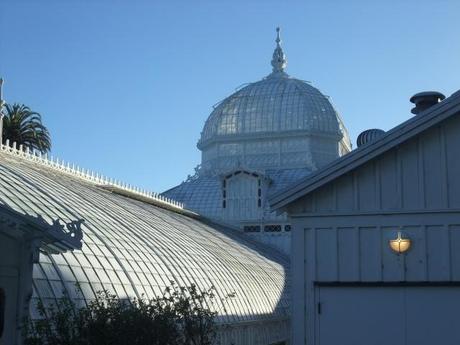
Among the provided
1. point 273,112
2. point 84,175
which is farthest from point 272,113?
point 84,175

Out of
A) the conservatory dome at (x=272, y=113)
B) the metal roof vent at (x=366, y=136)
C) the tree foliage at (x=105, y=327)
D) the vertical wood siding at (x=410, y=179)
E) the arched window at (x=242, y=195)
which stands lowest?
the tree foliage at (x=105, y=327)

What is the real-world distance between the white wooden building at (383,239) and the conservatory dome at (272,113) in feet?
180

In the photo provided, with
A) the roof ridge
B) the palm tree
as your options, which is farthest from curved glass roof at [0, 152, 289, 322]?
the palm tree

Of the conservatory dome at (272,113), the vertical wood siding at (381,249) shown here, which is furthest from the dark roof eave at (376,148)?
the conservatory dome at (272,113)

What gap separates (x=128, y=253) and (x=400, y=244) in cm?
1212

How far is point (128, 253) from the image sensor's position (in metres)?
27.8

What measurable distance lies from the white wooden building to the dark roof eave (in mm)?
23

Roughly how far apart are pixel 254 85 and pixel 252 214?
802 inches

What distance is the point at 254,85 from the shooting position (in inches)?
3137

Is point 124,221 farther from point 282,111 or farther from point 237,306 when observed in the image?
point 282,111

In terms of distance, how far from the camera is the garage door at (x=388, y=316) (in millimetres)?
18156

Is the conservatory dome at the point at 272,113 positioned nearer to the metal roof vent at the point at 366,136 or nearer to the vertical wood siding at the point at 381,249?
the metal roof vent at the point at 366,136

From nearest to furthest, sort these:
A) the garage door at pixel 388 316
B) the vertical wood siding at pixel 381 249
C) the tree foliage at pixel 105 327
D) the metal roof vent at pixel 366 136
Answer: the tree foliage at pixel 105 327, the vertical wood siding at pixel 381 249, the garage door at pixel 388 316, the metal roof vent at pixel 366 136

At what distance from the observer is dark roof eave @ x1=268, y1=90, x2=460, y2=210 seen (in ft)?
59.4
